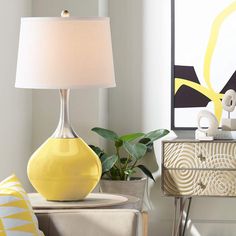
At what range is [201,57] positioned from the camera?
4.50 m

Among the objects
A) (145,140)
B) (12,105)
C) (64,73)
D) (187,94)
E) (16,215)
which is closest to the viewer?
(16,215)

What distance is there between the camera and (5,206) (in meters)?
2.36

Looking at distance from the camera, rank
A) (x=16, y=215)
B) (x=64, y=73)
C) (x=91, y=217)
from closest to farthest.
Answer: (x=16, y=215) < (x=91, y=217) < (x=64, y=73)

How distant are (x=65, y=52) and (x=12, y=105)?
3.83 ft

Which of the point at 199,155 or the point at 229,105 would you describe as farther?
the point at 229,105

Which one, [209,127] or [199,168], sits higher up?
[209,127]

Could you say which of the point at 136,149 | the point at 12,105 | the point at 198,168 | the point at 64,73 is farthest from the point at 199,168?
the point at 64,73

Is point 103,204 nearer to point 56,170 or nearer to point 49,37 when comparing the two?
point 56,170

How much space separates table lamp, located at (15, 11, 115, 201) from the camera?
2832mm

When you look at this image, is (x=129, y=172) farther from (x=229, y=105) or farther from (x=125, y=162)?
(x=229, y=105)

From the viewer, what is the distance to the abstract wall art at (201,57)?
177 inches

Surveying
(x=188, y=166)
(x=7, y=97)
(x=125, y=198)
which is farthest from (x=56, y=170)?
(x=188, y=166)

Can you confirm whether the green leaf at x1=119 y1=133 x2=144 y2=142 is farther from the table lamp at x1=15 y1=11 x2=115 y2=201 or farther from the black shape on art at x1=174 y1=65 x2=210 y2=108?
the table lamp at x1=15 y1=11 x2=115 y2=201

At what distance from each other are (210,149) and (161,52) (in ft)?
2.58
